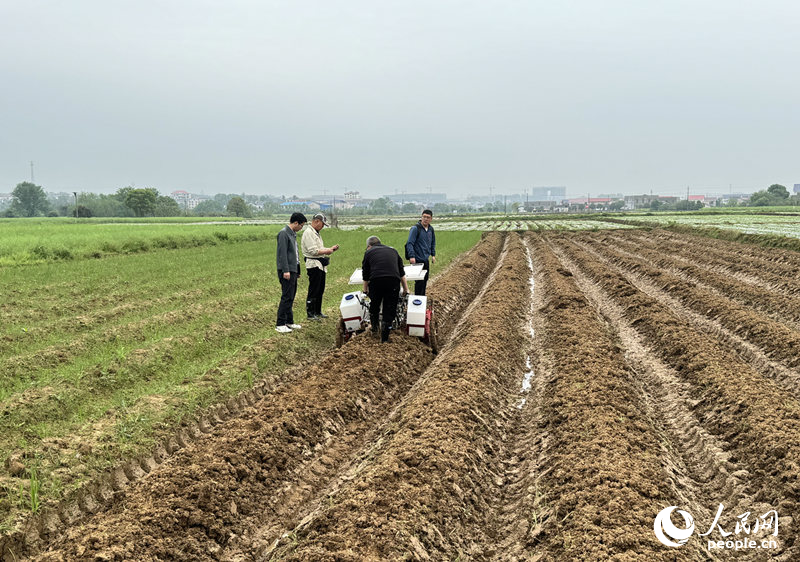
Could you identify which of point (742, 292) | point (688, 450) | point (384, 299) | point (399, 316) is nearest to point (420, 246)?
point (399, 316)

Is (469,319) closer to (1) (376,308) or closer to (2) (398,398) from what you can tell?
(1) (376,308)

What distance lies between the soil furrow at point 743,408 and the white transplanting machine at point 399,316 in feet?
14.0

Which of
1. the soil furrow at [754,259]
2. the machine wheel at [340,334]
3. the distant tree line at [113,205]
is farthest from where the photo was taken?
the distant tree line at [113,205]

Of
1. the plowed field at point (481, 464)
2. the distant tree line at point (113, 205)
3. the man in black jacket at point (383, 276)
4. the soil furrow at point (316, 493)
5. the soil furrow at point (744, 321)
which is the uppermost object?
the distant tree line at point (113, 205)

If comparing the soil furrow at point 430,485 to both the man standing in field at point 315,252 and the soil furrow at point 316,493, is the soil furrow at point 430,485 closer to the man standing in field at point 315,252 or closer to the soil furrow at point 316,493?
the soil furrow at point 316,493

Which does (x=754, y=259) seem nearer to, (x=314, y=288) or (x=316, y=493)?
(x=314, y=288)

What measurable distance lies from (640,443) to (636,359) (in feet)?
13.9

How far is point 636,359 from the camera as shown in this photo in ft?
30.8

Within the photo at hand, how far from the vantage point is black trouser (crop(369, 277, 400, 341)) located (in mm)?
8586

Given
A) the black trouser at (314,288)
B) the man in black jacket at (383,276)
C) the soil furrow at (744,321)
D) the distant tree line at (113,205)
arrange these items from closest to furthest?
1. the man in black jacket at (383,276)
2. the soil furrow at (744,321)
3. the black trouser at (314,288)
4. the distant tree line at (113,205)

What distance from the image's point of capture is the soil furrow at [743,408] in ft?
16.0

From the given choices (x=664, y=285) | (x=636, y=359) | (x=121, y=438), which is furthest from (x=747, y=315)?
(x=121, y=438)

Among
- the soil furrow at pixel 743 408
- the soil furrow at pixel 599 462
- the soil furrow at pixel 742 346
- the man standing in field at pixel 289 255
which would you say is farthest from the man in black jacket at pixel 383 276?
the soil furrow at pixel 742 346

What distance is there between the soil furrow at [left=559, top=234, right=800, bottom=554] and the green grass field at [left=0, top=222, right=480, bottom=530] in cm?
633
